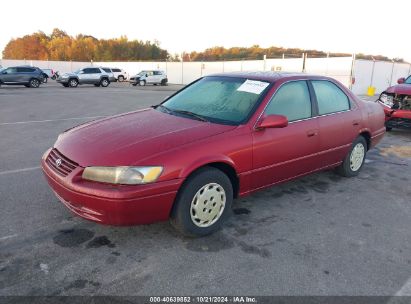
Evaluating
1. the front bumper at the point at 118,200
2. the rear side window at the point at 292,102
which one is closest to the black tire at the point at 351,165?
the rear side window at the point at 292,102

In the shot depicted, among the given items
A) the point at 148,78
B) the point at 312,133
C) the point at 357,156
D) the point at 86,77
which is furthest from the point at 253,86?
the point at 148,78

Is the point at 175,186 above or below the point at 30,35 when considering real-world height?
below

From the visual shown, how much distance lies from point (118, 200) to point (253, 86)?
2.07 meters

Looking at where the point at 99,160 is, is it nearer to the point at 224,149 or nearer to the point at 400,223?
the point at 224,149

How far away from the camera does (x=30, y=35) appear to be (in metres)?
85.8

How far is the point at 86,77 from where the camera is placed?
1117 inches

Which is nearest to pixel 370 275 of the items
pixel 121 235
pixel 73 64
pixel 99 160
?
pixel 121 235

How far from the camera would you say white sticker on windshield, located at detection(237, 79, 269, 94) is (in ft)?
13.0

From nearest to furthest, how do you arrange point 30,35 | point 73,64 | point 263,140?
point 263,140, point 73,64, point 30,35

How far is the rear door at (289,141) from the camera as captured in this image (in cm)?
374

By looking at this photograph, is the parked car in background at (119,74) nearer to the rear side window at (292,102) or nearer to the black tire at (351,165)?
the black tire at (351,165)

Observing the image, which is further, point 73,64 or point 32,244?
point 73,64

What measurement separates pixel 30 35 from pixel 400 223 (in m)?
97.6

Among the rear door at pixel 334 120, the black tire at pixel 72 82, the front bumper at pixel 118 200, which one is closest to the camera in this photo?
the front bumper at pixel 118 200
